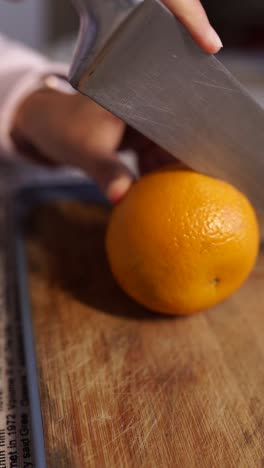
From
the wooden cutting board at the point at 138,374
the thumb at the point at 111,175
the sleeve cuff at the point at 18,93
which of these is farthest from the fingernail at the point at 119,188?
the sleeve cuff at the point at 18,93

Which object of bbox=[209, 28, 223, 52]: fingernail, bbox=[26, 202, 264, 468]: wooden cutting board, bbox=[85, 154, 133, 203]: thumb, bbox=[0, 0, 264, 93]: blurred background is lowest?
bbox=[0, 0, 264, 93]: blurred background

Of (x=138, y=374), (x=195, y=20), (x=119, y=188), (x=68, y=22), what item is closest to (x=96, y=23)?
(x=195, y=20)

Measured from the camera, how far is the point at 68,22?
2428 mm

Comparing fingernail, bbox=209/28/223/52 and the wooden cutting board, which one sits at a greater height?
fingernail, bbox=209/28/223/52

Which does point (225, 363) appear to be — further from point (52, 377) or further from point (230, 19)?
point (230, 19)

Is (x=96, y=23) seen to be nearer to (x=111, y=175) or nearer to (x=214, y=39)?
(x=214, y=39)

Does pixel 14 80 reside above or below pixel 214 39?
below

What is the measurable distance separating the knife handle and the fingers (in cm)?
4

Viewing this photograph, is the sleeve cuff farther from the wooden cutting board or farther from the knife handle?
the knife handle

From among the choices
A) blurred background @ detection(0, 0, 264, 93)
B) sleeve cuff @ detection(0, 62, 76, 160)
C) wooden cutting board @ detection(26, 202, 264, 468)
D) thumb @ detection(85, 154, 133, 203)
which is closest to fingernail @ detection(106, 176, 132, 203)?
thumb @ detection(85, 154, 133, 203)

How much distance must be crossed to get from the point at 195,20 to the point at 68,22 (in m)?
2.15

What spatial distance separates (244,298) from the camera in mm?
709

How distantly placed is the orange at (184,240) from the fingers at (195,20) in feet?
0.56

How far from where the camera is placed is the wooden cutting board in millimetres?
501
